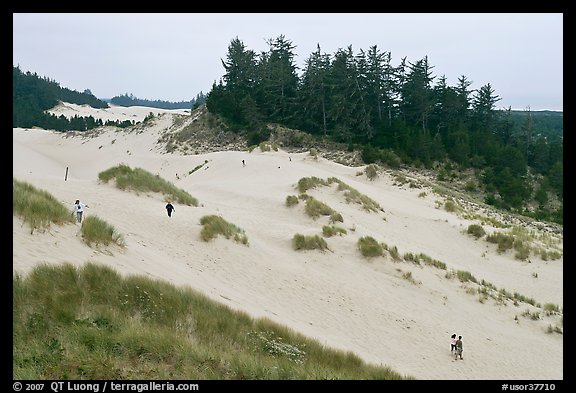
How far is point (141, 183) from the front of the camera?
1711 centimetres

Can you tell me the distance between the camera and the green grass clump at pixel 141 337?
494 centimetres

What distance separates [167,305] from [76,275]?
1.53 meters

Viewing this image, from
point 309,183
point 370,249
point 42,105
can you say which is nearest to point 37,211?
point 370,249

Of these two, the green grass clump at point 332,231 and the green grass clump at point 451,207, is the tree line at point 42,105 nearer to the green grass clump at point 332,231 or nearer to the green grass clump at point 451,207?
the green grass clump at point 451,207

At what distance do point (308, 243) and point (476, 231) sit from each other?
11321 mm

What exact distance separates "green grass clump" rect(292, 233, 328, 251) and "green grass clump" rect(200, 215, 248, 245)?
2035 mm

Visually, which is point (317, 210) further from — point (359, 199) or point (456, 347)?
point (456, 347)

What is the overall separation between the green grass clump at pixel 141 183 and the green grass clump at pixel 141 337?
10.5m

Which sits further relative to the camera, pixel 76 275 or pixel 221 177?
pixel 221 177

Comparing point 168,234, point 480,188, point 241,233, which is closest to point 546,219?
point 480,188

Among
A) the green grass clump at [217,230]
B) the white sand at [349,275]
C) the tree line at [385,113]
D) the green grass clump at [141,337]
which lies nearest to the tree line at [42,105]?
the tree line at [385,113]

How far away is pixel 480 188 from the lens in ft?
120

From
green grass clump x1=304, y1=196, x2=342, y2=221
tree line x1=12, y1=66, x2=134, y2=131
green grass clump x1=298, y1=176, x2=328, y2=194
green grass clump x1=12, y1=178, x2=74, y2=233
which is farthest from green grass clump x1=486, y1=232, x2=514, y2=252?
tree line x1=12, y1=66, x2=134, y2=131

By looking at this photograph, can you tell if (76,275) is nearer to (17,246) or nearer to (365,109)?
(17,246)
